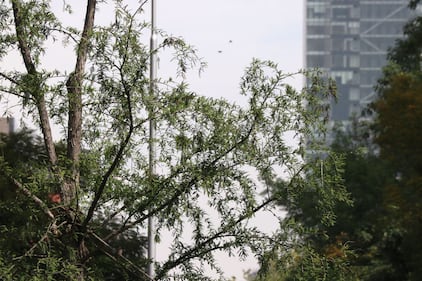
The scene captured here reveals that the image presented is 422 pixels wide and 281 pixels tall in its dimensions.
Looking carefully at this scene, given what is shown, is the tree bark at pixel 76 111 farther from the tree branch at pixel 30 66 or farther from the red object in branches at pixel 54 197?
the red object in branches at pixel 54 197

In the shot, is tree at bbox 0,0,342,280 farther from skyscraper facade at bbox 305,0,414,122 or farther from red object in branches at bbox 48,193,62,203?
skyscraper facade at bbox 305,0,414,122

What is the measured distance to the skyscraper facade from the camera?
180125 mm

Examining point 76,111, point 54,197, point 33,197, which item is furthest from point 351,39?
point 33,197

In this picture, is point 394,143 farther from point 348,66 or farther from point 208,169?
point 348,66

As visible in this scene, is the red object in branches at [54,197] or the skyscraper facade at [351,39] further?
the skyscraper facade at [351,39]

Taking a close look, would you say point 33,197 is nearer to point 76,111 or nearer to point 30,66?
point 76,111

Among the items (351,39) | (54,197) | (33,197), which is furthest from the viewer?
(351,39)

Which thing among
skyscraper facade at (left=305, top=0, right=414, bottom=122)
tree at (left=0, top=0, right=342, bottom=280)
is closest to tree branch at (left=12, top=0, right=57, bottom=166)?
tree at (left=0, top=0, right=342, bottom=280)

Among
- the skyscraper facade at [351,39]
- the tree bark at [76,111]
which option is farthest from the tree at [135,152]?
the skyscraper facade at [351,39]

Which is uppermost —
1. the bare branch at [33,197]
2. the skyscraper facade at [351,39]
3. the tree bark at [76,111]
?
the skyscraper facade at [351,39]

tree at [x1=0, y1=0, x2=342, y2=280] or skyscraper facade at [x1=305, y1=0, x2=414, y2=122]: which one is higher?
skyscraper facade at [x1=305, y1=0, x2=414, y2=122]

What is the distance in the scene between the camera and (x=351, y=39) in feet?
604

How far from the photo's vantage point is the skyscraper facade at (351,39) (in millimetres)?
180125

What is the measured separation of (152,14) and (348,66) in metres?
162
